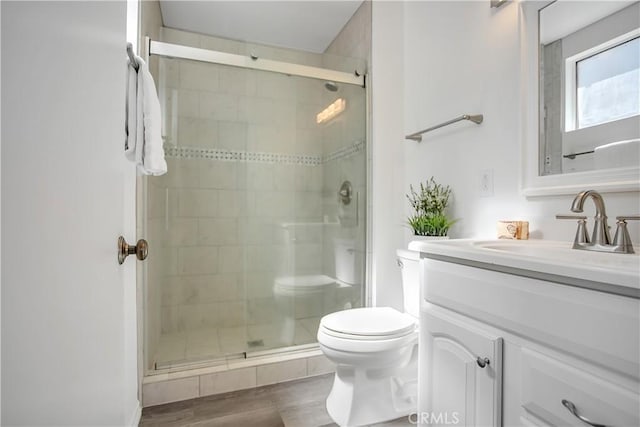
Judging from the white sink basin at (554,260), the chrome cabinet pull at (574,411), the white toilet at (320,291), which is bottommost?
the white toilet at (320,291)

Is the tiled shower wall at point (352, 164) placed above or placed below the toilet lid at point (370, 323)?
above

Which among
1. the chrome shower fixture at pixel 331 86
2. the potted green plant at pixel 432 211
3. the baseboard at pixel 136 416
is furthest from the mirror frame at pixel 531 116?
the baseboard at pixel 136 416

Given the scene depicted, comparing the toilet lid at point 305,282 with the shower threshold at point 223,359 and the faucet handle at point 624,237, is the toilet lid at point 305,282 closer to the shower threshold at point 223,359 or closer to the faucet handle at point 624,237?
the shower threshold at point 223,359

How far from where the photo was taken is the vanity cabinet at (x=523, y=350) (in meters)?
0.61

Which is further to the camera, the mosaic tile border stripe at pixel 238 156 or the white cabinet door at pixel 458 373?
the mosaic tile border stripe at pixel 238 156

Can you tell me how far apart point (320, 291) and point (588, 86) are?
1.81 metres

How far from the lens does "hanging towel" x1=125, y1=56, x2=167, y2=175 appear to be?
3.56 feet

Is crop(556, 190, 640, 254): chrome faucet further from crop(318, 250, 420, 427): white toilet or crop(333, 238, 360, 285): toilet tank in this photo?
crop(333, 238, 360, 285): toilet tank

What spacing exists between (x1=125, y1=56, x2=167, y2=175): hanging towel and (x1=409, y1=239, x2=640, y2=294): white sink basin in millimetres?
1062

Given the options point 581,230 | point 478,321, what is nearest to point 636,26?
point 581,230

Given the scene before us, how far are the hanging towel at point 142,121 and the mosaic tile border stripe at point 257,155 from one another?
0.93m

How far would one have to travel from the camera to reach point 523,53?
1326mm

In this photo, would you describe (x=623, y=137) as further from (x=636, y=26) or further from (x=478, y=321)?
(x=478, y=321)

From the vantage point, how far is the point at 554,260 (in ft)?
2.41
